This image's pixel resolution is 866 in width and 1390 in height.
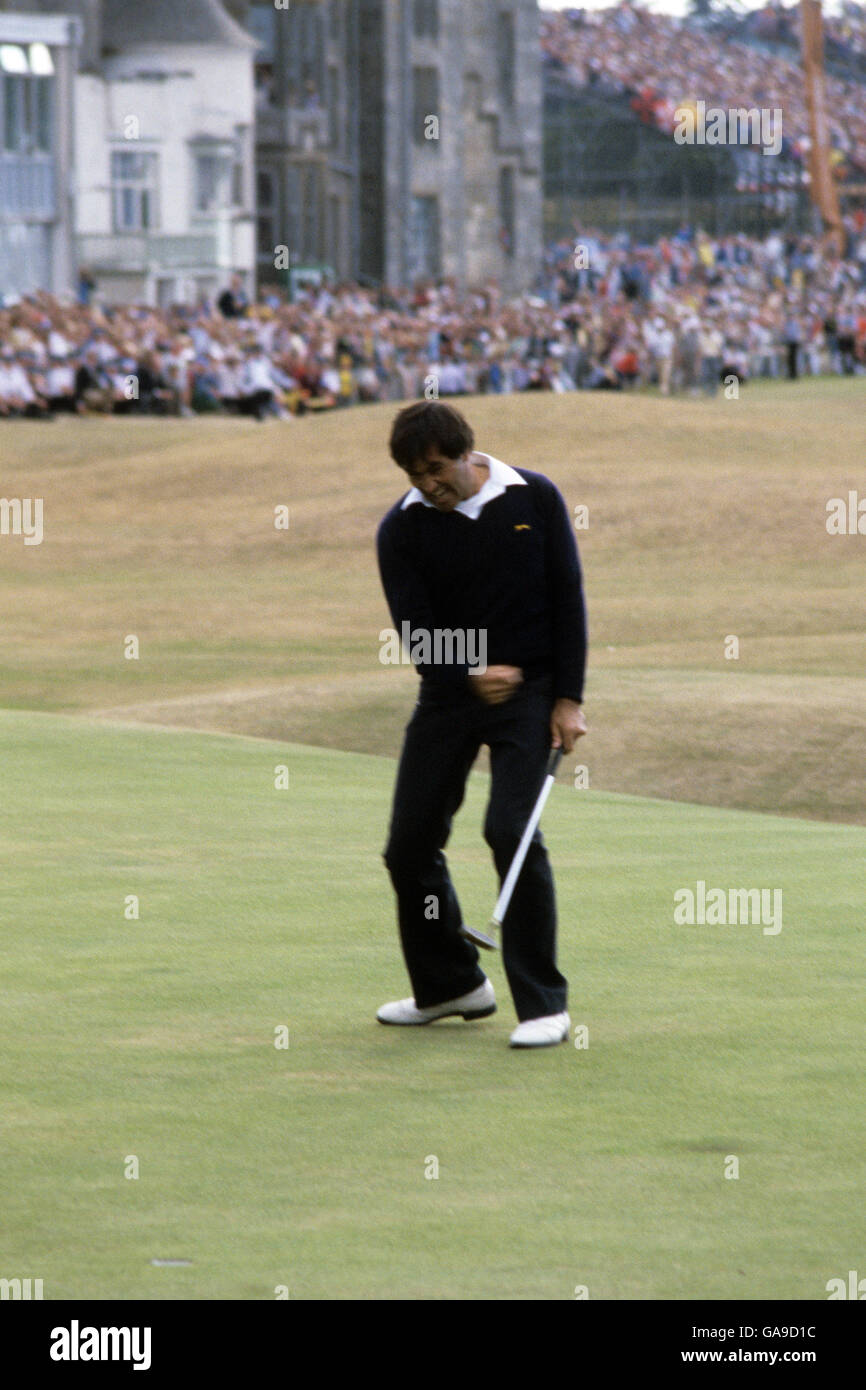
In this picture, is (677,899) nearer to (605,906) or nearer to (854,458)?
(605,906)

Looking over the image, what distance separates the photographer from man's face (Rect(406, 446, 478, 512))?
6.91 m

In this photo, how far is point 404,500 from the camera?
7270 millimetres

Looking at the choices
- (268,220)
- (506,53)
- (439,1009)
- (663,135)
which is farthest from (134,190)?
(439,1009)

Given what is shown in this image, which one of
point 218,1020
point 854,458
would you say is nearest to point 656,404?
point 854,458

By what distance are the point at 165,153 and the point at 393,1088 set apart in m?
61.0

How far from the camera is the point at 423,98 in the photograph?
276 ft

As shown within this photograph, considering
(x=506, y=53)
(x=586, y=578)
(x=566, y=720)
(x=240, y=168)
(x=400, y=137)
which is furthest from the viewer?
(x=506, y=53)

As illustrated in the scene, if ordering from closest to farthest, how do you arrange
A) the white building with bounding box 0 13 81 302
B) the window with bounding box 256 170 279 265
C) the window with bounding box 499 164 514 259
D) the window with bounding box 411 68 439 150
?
the white building with bounding box 0 13 81 302
the window with bounding box 256 170 279 265
the window with bounding box 411 68 439 150
the window with bounding box 499 164 514 259

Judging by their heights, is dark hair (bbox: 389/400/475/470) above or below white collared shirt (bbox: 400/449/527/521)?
above

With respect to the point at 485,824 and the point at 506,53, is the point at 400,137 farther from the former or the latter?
the point at 485,824

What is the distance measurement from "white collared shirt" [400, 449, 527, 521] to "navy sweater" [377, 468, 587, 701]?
0.05ft

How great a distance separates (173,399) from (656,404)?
10.6m

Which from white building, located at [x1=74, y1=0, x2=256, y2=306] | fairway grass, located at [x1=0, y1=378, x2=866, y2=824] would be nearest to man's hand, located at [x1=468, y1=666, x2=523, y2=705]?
fairway grass, located at [x1=0, y1=378, x2=866, y2=824]

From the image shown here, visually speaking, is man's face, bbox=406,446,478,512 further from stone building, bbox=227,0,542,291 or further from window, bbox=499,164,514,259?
window, bbox=499,164,514,259
